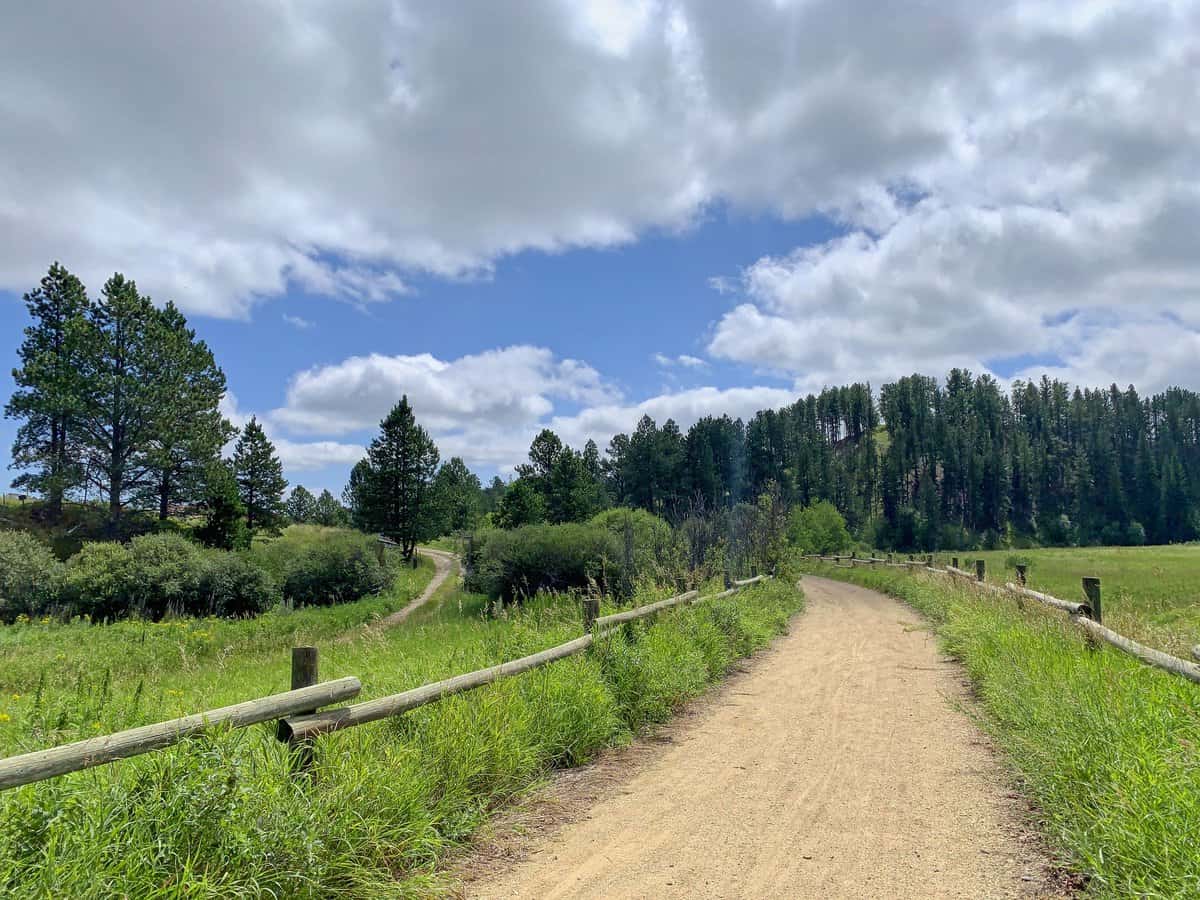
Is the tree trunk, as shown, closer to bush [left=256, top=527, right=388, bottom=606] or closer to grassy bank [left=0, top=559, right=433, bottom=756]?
bush [left=256, top=527, right=388, bottom=606]

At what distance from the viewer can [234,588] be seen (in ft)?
98.6

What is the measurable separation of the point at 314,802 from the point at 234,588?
100 feet

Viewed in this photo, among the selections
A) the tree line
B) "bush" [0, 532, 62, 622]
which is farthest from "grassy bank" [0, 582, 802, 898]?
the tree line

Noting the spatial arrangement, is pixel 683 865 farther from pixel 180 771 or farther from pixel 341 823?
pixel 180 771

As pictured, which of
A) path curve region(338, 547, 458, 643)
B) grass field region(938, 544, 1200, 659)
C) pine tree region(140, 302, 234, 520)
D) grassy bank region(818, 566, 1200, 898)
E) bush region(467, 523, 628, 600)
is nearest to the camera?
grassy bank region(818, 566, 1200, 898)

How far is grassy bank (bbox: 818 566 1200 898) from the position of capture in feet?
10.6

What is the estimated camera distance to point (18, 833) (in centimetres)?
284

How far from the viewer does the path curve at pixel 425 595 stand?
23013 millimetres

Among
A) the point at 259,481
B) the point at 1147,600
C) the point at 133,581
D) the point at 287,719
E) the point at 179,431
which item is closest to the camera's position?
the point at 287,719

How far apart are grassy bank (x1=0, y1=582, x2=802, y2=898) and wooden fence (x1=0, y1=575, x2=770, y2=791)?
0.09m

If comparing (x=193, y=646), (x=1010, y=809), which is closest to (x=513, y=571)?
(x=193, y=646)

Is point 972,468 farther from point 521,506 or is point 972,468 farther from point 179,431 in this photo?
point 179,431

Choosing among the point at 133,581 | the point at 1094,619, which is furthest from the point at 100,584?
the point at 1094,619

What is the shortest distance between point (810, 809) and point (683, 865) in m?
1.26
